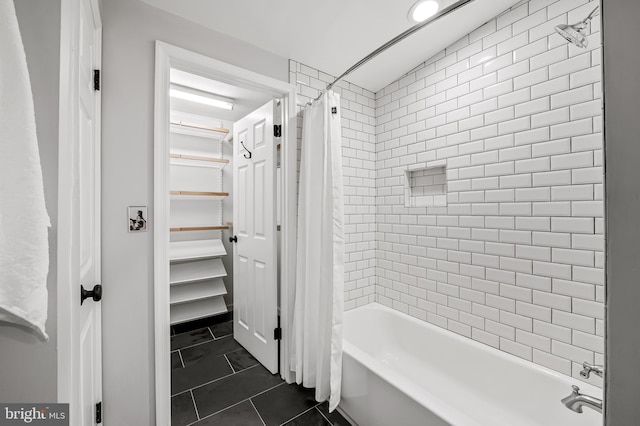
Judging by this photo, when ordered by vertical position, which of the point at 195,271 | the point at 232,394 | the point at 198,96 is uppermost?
the point at 198,96

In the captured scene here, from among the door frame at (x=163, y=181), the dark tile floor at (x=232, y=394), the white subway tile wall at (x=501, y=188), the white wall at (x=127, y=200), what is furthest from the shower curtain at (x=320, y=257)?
the white wall at (x=127, y=200)

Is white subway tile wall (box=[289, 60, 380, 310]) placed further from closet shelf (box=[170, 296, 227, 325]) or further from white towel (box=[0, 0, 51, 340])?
white towel (box=[0, 0, 51, 340])

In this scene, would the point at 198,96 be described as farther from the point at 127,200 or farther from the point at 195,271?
the point at 195,271

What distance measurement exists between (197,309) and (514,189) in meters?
3.06

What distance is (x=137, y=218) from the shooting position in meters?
1.28

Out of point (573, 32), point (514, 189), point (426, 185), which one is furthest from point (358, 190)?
point (573, 32)

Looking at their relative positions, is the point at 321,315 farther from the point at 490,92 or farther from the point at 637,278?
the point at 490,92

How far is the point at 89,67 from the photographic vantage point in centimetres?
105

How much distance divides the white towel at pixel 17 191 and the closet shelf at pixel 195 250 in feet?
7.34

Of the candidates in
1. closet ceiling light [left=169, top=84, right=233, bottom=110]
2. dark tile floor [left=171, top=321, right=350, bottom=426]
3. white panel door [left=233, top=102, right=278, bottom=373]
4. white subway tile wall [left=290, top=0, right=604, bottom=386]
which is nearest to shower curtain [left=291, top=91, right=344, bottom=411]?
dark tile floor [left=171, top=321, right=350, bottom=426]

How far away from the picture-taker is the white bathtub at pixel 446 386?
3.68 feet

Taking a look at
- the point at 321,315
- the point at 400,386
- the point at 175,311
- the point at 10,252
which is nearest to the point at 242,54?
the point at 10,252

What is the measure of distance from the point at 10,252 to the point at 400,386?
4.63 ft

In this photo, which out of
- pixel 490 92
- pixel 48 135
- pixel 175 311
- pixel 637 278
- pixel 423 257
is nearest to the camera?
pixel 637 278
